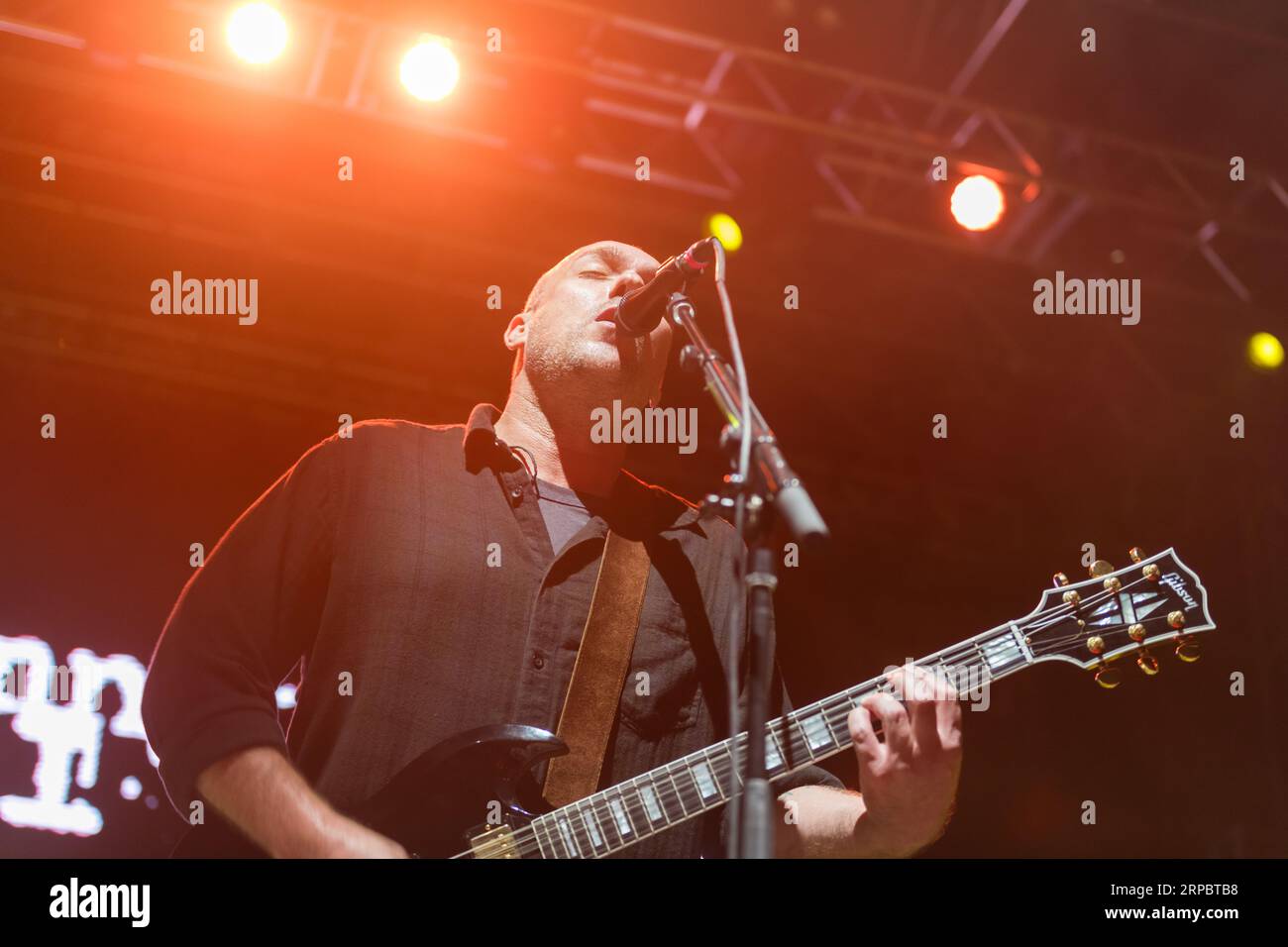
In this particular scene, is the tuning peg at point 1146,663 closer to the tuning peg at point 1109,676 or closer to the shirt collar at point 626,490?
the tuning peg at point 1109,676

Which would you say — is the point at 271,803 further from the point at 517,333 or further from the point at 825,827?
the point at 517,333

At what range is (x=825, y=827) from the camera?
107 inches

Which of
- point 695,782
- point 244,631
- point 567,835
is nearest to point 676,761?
point 695,782

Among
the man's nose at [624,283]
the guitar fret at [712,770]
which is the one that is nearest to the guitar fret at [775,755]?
the guitar fret at [712,770]

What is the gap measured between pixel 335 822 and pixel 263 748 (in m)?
0.25

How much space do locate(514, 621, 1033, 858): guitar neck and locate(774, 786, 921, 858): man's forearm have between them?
166mm

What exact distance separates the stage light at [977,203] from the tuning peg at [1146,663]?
11.6ft

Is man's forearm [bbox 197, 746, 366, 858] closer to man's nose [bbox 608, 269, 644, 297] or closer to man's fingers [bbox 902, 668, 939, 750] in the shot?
man's fingers [bbox 902, 668, 939, 750]

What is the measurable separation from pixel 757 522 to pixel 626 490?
1.27m

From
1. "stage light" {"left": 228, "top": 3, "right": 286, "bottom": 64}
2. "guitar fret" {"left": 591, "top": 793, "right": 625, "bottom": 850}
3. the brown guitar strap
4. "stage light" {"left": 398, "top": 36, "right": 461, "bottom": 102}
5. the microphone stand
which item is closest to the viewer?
the microphone stand

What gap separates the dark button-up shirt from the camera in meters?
2.56

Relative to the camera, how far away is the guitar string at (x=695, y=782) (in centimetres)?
251

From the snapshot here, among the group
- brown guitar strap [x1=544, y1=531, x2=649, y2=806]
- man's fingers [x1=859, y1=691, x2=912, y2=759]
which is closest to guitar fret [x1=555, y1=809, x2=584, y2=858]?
brown guitar strap [x1=544, y1=531, x2=649, y2=806]
